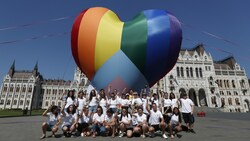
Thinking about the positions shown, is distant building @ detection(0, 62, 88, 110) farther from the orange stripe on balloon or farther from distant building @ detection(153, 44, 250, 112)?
the orange stripe on balloon

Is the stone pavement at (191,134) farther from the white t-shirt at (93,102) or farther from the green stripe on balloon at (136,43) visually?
the green stripe on balloon at (136,43)

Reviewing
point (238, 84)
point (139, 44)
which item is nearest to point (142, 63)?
point (139, 44)

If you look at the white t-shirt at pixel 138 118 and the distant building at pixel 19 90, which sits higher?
the distant building at pixel 19 90

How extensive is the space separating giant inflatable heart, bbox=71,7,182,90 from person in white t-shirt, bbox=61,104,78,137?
2569mm

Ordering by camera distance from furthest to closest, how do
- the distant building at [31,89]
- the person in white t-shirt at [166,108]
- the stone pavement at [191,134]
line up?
the distant building at [31,89] → the person in white t-shirt at [166,108] → the stone pavement at [191,134]

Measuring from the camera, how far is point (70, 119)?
283 inches

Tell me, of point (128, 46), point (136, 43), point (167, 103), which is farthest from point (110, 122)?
point (136, 43)

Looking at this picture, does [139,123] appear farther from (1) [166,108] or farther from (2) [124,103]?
(1) [166,108]

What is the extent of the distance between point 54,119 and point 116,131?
2.65 meters

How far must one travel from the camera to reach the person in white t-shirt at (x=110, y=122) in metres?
7.03

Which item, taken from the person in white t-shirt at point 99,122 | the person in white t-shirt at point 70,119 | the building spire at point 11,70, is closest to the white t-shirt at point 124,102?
the person in white t-shirt at point 99,122

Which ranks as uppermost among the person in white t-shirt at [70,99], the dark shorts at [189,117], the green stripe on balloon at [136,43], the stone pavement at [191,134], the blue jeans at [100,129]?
the green stripe on balloon at [136,43]

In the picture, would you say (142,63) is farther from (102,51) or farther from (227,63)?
(227,63)

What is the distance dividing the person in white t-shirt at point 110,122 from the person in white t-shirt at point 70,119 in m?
1.25
